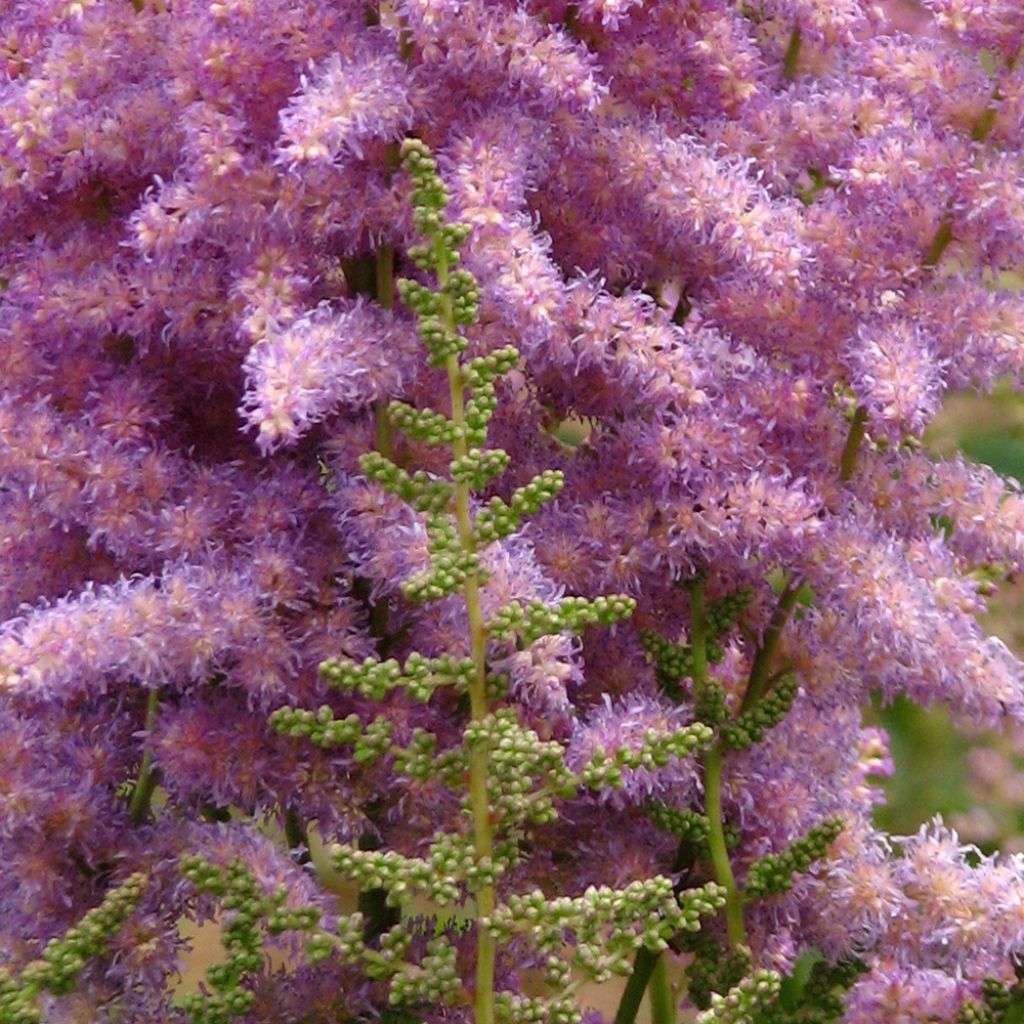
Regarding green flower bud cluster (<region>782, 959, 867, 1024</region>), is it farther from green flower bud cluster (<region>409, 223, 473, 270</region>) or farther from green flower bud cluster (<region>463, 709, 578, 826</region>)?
green flower bud cluster (<region>409, 223, 473, 270</region>)

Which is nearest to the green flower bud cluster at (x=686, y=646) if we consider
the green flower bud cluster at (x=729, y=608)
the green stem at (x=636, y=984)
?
the green flower bud cluster at (x=729, y=608)

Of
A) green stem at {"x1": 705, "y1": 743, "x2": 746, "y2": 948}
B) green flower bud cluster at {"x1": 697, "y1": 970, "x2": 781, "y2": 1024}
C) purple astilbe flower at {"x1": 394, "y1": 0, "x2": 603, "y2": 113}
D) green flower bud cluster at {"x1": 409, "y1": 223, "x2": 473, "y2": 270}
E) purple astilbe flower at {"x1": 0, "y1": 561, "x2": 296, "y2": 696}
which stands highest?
purple astilbe flower at {"x1": 394, "y1": 0, "x2": 603, "y2": 113}

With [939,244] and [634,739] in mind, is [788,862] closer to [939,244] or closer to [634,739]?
[634,739]

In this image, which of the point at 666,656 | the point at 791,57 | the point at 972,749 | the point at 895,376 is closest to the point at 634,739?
the point at 666,656

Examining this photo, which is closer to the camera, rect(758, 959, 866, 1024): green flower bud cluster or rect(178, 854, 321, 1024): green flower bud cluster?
rect(178, 854, 321, 1024): green flower bud cluster

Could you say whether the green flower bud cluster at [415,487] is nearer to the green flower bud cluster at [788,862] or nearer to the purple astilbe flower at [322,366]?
the purple astilbe flower at [322,366]

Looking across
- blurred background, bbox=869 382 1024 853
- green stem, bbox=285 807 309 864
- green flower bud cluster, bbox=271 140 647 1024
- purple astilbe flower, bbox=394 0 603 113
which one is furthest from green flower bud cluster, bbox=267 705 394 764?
blurred background, bbox=869 382 1024 853

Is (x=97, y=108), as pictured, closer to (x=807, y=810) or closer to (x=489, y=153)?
(x=489, y=153)
